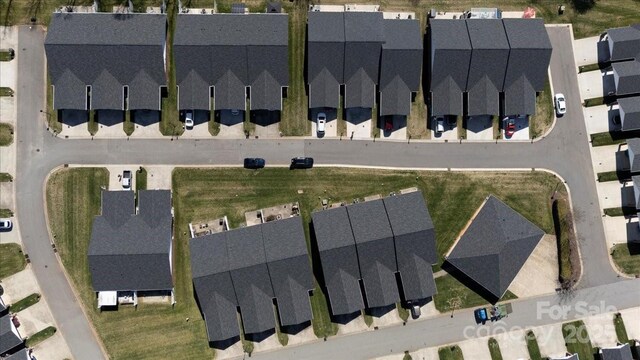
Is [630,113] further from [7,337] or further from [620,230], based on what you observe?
[7,337]

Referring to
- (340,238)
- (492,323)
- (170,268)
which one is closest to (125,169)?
(170,268)

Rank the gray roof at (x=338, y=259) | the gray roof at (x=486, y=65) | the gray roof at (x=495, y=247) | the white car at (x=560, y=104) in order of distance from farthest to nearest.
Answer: the white car at (x=560, y=104) → the gray roof at (x=495, y=247) → the gray roof at (x=486, y=65) → the gray roof at (x=338, y=259)

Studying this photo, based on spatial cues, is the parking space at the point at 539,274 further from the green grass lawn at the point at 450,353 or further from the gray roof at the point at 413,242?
the gray roof at the point at 413,242

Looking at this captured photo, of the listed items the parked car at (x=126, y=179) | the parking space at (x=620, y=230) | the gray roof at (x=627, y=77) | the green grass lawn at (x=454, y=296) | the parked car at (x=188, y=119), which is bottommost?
the green grass lawn at (x=454, y=296)

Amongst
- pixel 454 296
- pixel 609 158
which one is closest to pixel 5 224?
pixel 454 296

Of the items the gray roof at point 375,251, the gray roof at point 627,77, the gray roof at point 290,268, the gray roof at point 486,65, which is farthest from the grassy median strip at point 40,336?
the gray roof at point 627,77

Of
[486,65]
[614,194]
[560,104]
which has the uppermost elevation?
[486,65]

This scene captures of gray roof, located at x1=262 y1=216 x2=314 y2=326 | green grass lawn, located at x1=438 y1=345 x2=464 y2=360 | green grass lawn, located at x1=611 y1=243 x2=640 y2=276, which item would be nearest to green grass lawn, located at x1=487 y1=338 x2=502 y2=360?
green grass lawn, located at x1=438 y1=345 x2=464 y2=360
